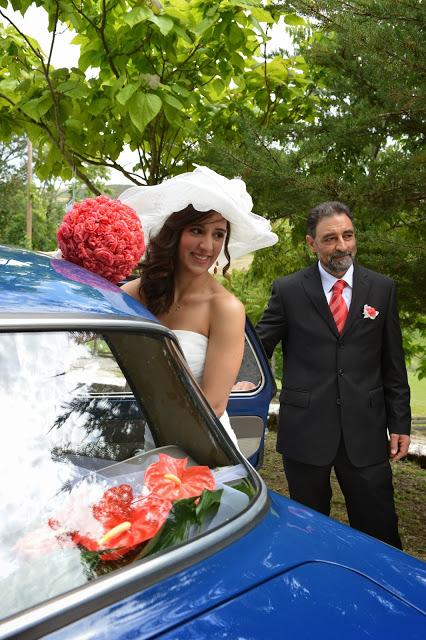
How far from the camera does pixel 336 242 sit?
3604mm

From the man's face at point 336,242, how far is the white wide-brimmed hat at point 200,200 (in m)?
0.56

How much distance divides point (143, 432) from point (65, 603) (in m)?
0.73

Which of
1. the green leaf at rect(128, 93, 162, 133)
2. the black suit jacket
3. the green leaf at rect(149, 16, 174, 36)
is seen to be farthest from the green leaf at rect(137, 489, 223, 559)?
the green leaf at rect(149, 16, 174, 36)

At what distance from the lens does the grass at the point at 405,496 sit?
568cm

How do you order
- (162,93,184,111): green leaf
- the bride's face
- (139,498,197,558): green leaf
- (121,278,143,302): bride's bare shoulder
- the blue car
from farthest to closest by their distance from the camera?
(162,93,184,111): green leaf
(121,278,143,302): bride's bare shoulder
the bride's face
(139,498,197,558): green leaf
the blue car

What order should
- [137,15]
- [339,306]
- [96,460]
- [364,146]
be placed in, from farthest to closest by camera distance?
[364,146] < [137,15] < [339,306] < [96,460]

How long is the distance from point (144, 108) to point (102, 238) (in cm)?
251

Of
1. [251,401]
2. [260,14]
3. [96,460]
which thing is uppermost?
[260,14]

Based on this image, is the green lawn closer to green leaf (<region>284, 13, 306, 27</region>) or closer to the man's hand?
green leaf (<region>284, 13, 306, 27</region>)

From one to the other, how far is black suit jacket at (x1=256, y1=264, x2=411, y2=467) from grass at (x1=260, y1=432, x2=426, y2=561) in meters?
2.02

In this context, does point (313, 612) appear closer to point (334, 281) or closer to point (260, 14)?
point (334, 281)

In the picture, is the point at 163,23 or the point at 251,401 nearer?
the point at 163,23

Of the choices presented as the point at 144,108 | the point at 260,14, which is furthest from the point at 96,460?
the point at 260,14

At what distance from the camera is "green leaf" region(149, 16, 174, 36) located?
4422 millimetres
